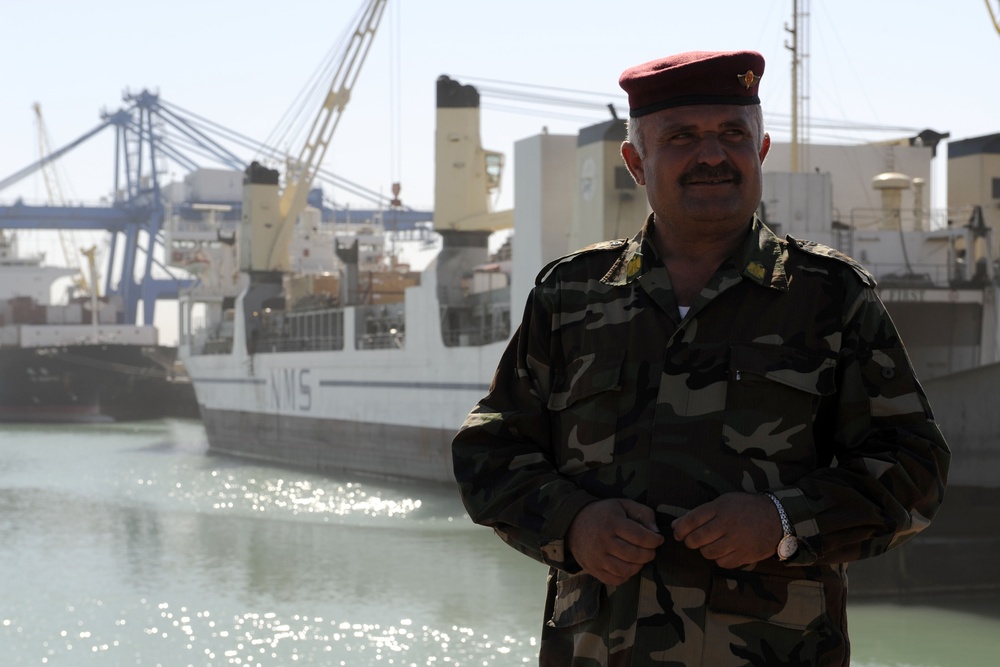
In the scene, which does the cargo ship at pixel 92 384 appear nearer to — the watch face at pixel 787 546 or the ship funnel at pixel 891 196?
the ship funnel at pixel 891 196

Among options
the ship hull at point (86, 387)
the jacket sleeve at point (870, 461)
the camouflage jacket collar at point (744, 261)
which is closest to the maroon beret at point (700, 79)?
the camouflage jacket collar at point (744, 261)

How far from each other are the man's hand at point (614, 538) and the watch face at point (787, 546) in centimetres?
15

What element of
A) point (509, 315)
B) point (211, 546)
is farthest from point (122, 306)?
point (211, 546)

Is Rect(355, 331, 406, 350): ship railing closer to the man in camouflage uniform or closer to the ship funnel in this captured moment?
the ship funnel

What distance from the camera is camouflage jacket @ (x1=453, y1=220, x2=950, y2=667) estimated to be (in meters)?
1.70

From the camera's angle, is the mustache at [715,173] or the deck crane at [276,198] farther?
the deck crane at [276,198]

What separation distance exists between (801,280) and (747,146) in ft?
0.67

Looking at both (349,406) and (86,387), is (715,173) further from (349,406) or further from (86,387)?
(86,387)

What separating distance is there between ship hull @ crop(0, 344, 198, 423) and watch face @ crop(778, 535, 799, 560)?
40468mm

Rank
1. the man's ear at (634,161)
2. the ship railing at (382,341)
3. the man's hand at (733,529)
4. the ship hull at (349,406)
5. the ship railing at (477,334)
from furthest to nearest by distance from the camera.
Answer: the ship railing at (382,341), the ship hull at (349,406), the ship railing at (477,334), the man's ear at (634,161), the man's hand at (733,529)

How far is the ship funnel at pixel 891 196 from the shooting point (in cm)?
1617

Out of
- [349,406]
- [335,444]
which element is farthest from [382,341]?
[335,444]

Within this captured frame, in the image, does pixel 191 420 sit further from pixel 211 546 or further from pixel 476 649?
pixel 476 649

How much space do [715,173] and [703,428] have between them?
1.17ft
